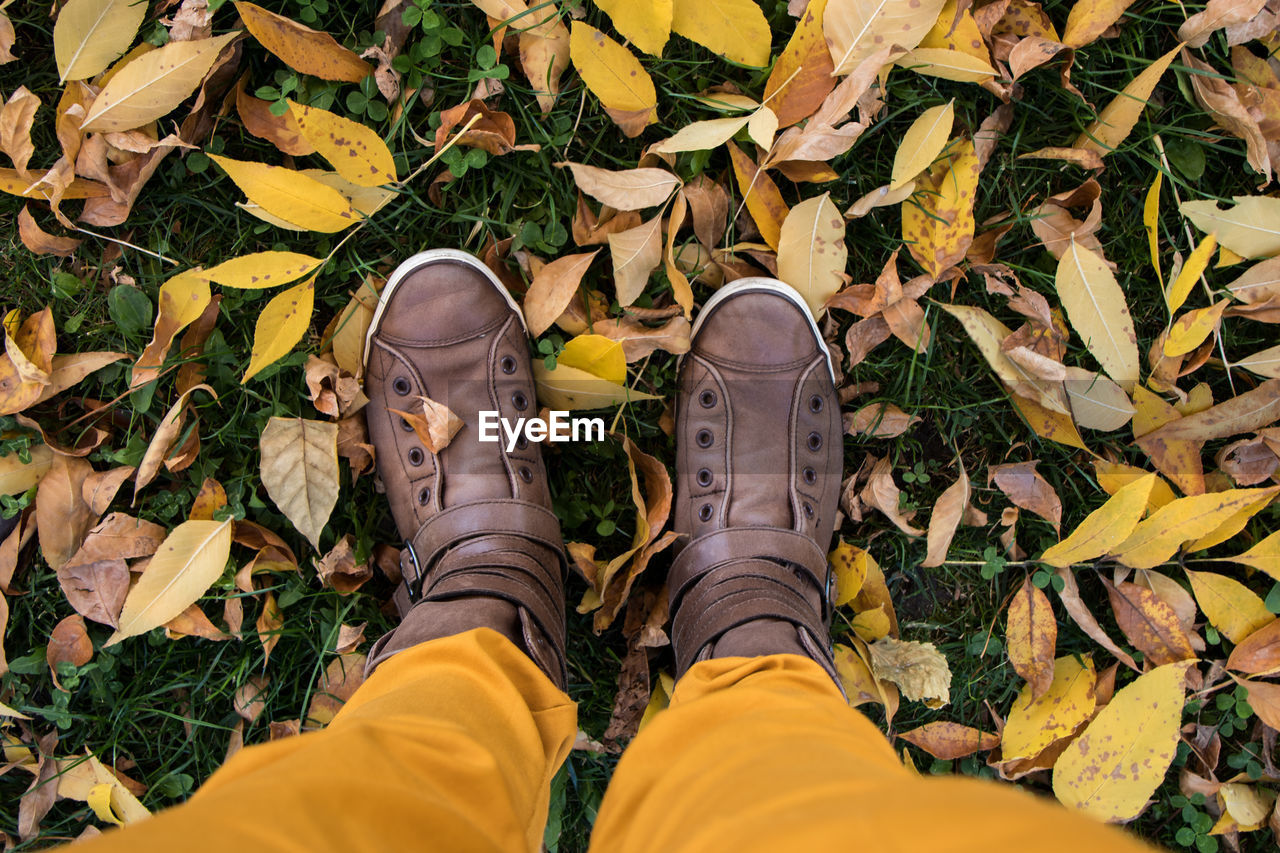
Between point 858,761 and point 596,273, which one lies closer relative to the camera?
point 858,761

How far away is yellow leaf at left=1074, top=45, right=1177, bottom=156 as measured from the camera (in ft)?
4.74

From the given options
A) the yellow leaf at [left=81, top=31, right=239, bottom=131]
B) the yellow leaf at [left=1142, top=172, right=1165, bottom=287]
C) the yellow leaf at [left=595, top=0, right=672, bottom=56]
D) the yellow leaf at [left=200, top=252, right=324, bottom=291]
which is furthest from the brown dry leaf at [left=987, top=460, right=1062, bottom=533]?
the yellow leaf at [left=81, top=31, right=239, bottom=131]

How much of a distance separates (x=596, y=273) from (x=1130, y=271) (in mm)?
1091

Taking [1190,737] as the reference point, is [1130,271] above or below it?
above

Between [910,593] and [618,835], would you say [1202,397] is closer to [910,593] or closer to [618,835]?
[910,593]

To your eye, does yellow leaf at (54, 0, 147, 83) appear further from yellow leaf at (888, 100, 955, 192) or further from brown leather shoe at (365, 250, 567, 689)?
yellow leaf at (888, 100, 955, 192)

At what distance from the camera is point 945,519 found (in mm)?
1540

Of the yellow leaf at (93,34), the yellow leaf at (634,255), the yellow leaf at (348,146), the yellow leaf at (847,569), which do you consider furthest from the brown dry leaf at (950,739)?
the yellow leaf at (93,34)

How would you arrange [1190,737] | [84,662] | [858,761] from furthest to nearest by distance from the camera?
[1190,737], [84,662], [858,761]

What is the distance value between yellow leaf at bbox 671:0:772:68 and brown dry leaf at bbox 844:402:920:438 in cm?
71

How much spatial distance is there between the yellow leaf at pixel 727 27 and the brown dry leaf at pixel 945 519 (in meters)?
0.91

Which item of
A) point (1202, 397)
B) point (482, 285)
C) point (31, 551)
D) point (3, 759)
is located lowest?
point (3, 759)

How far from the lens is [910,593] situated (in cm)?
161

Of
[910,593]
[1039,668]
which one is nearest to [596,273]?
[910,593]
